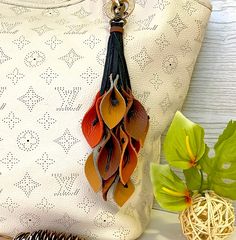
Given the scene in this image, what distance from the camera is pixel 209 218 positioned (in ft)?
1.91

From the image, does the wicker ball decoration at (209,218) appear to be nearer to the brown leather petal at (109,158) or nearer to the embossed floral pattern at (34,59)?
the brown leather petal at (109,158)

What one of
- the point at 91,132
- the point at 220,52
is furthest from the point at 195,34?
the point at 91,132

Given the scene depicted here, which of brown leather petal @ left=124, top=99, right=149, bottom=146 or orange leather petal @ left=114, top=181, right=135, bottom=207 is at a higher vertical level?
brown leather petal @ left=124, top=99, right=149, bottom=146

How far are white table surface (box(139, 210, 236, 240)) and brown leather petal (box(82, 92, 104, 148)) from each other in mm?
197

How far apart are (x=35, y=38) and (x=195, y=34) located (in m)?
0.24

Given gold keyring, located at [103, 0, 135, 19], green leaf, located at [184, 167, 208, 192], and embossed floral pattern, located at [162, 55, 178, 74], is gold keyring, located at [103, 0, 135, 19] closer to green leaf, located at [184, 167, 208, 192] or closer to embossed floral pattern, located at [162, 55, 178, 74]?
embossed floral pattern, located at [162, 55, 178, 74]

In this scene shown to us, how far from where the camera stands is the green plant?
0.59 m

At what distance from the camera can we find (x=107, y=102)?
58 cm

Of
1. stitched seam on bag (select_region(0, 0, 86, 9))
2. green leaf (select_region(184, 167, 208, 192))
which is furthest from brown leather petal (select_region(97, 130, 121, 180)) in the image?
stitched seam on bag (select_region(0, 0, 86, 9))

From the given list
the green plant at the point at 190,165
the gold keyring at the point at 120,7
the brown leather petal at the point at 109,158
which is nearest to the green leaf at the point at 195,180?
the green plant at the point at 190,165

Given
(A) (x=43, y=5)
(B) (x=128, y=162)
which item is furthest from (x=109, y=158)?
(A) (x=43, y=5)

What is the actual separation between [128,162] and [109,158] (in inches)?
1.0

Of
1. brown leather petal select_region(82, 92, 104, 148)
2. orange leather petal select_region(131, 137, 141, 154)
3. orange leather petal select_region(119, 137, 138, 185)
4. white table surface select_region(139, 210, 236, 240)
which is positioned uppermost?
brown leather petal select_region(82, 92, 104, 148)

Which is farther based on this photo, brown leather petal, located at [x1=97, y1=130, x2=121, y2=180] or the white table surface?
the white table surface
